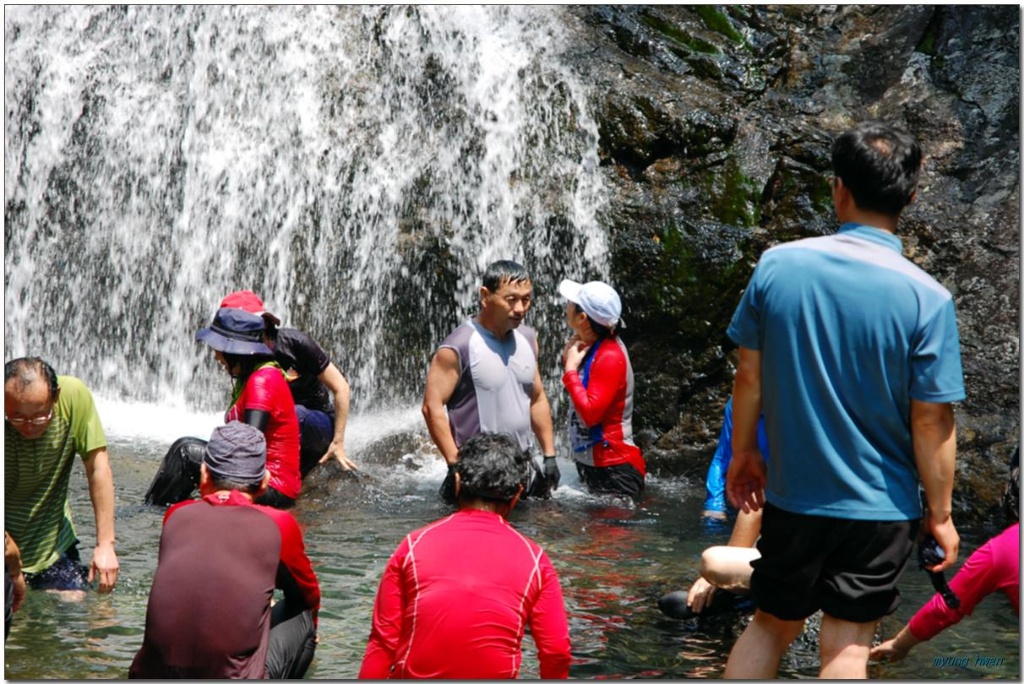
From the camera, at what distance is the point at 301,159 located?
12320 mm

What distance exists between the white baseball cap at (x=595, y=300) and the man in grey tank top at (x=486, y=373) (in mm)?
791

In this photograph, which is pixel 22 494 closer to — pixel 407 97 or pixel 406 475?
pixel 406 475

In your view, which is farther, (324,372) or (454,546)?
(324,372)

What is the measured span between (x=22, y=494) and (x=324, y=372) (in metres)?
2.54

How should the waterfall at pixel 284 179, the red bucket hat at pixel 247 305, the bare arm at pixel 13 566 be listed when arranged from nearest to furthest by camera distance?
1. the bare arm at pixel 13 566
2. the red bucket hat at pixel 247 305
3. the waterfall at pixel 284 179

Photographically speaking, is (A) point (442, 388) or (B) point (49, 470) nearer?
(B) point (49, 470)

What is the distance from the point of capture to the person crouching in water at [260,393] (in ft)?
21.8

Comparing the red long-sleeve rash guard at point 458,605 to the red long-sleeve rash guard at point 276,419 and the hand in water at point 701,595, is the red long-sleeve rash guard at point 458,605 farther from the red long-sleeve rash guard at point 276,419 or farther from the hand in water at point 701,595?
the red long-sleeve rash guard at point 276,419

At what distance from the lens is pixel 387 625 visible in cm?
392

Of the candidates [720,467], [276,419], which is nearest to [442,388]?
[276,419]

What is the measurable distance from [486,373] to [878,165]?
372 cm

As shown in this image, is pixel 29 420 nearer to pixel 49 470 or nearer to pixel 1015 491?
pixel 49 470

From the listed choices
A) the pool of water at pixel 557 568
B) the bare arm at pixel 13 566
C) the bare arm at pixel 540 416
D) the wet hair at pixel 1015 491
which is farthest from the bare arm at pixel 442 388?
the wet hair at pixel 1015 491

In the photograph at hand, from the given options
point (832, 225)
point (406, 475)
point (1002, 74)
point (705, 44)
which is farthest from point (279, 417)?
point (1002, 74)
